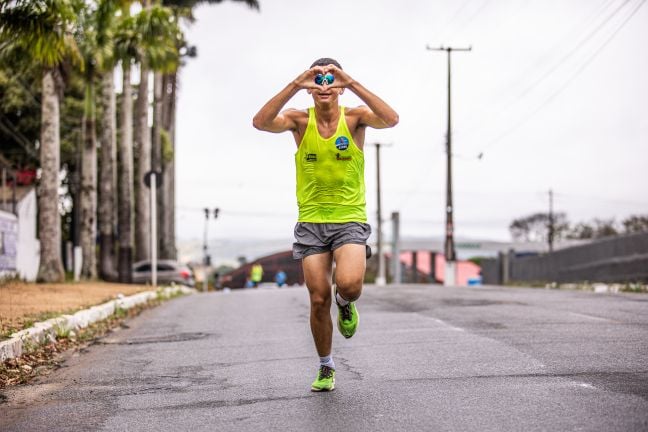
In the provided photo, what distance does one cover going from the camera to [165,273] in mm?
32562

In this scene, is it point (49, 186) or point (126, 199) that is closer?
point (49, 186)

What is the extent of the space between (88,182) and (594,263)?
16.4 m

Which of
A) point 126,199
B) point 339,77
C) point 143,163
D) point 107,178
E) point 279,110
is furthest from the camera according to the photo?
point 143,163

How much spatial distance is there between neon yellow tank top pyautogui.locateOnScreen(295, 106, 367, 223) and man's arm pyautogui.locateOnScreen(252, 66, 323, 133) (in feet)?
0.49

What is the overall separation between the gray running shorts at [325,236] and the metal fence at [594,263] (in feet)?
68.3

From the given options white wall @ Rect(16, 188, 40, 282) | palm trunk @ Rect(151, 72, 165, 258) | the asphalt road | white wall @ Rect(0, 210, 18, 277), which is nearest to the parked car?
white wall @ Rect(16, 188, 40, 282)

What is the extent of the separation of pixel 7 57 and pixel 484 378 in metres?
17.0

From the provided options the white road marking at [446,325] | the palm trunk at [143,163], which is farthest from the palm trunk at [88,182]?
the white road marking at [446,325]

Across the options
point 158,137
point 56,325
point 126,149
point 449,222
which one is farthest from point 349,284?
point 449,222

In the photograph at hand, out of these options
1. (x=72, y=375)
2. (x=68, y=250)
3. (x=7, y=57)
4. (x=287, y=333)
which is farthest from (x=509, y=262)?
(x=72, y=375)

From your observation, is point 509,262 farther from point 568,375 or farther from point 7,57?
point 568,375

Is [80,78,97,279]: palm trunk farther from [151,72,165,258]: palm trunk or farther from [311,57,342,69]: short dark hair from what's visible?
[311,57,342,69]: short dark hair

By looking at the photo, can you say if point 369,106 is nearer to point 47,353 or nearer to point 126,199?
point 47,353

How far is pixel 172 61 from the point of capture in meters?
30.0
